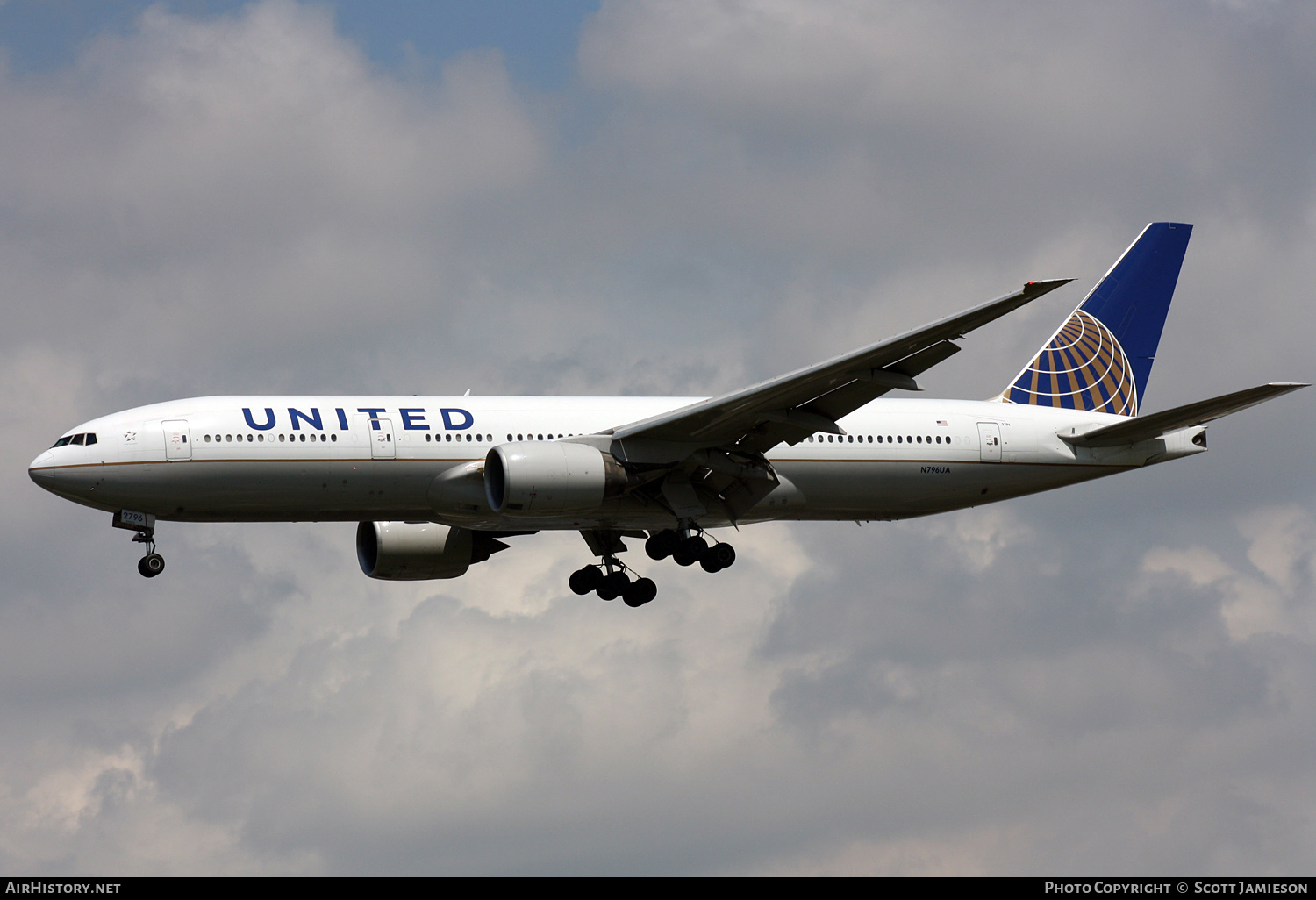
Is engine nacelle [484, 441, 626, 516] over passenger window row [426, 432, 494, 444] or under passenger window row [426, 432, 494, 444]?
under

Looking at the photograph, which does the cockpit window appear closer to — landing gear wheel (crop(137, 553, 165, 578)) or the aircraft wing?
landing gear wheel (crop(137, 553, 165, 578))

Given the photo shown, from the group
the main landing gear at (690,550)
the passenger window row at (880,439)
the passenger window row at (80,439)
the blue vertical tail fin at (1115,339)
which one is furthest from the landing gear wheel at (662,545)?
the passenger window row at (80,439)

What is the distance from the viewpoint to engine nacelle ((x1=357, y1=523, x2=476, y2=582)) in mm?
47188

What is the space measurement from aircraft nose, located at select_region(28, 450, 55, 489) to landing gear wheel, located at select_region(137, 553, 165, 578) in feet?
8.69

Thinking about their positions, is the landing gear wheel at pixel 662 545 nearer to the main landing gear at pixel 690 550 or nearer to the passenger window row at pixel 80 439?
the main landing gear at pixel 690 550

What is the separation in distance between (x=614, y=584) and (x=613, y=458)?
7.23m

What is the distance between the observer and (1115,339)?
165ft

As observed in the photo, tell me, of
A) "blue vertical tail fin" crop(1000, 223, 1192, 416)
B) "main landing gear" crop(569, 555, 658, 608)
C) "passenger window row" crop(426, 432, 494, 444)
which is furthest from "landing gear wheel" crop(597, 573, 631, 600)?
"blue vertical tail fin" crop(1000, 223, 1192, 416)

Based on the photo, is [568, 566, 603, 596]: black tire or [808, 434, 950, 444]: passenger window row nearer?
[808, 434, 950, 444]: passenger window row

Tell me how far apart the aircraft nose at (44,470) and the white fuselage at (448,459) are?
40mm

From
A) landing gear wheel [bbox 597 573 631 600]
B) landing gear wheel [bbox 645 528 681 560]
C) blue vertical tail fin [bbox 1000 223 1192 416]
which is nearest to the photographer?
landing gear wheel [bbox 645 528 681 560]

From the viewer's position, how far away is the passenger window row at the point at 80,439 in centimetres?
3900
